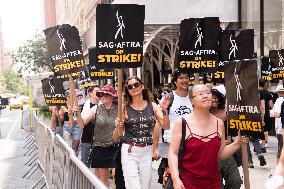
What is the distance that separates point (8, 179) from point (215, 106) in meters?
5.95

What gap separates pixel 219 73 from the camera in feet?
32.9

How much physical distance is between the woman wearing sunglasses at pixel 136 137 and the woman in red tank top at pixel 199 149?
1.46 m

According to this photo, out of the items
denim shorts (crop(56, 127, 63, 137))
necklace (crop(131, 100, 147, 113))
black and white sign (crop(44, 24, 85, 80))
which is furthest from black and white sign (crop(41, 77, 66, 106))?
necklace (crop(131, 100, 147, 113))

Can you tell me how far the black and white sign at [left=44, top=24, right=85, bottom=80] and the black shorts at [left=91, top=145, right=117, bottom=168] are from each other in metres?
1.53

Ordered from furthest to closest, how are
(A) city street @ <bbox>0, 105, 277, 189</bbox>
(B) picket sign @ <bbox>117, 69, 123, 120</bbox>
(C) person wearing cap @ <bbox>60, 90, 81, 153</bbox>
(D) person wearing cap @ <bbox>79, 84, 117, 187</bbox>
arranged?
(C) person wearing cap @ <bbox>60, 90, 81, 153</bbox>
(A) city street @ <bbox>0, 105, 277, 189</bbox>
(D) person wearing cap @ <bbox>79, 84, 117, 187</bbox>
(B) picket sign @ <bbox>117, 69, 123, 120</bbox>

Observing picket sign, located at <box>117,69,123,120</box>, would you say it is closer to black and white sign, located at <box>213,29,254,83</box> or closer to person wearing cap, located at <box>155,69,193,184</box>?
person wearing cap, located at <box>155,69,193,184</box>

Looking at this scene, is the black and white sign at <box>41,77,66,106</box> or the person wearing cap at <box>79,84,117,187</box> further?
the black and white sign at <box>41,77,66,106</box>

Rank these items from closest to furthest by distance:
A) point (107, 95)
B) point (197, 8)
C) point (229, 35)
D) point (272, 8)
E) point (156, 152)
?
point (156, 152)
point (107, 95)
point (229, 35)
point (272, 8)
point (197, 8)

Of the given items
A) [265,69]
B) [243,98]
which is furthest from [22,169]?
[243,98]

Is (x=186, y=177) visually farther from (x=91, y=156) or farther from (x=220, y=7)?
(x=220, y=7)

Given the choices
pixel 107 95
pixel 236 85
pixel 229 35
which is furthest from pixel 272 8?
pixel 236 85

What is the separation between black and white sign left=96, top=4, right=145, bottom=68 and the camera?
6316 millimetres

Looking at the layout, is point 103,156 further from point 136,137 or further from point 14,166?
point 14,166

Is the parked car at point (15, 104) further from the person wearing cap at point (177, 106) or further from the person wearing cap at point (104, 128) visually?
the person wearing cap at point (177, 106)
